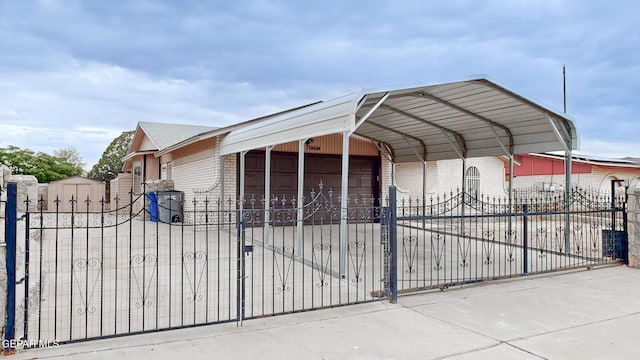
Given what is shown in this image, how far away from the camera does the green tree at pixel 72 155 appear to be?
40625 mm

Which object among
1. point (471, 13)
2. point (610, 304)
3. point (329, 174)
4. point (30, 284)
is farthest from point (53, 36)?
point (610, 304)

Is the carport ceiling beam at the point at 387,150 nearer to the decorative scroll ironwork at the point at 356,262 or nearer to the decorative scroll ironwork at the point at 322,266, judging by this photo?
the decorative scroll ironwork at the point at 356,262

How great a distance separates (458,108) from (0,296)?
8863 millimetres

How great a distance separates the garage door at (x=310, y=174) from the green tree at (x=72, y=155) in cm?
3389

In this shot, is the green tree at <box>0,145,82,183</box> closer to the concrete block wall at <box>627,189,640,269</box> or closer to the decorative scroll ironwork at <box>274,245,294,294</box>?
the decorative scroll ironwork at <box>274,245,294,294</box>

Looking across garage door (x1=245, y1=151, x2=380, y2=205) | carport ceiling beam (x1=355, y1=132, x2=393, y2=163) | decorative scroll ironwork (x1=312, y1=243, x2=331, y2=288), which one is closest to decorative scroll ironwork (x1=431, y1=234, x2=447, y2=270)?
decorative scroll ironwork (x1=312, y1=243, x2=331, y2=288)

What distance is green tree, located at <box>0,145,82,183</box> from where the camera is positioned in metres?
28.6

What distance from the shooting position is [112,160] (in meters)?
33.0

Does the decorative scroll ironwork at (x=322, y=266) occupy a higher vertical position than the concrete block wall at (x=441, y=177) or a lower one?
lower

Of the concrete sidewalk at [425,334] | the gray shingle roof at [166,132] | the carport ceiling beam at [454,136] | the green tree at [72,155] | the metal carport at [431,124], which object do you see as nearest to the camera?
the concrete sidewalk at [425,334]

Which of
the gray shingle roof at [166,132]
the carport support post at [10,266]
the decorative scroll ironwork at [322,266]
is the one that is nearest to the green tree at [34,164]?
the gray shingle roof at [166,132]

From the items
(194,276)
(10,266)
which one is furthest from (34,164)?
(10,266)

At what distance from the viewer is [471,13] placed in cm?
1014

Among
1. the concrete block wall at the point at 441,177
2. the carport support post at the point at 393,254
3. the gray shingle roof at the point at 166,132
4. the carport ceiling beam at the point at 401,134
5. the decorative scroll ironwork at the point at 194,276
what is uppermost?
the gray shingle roof at the point at 166,132
